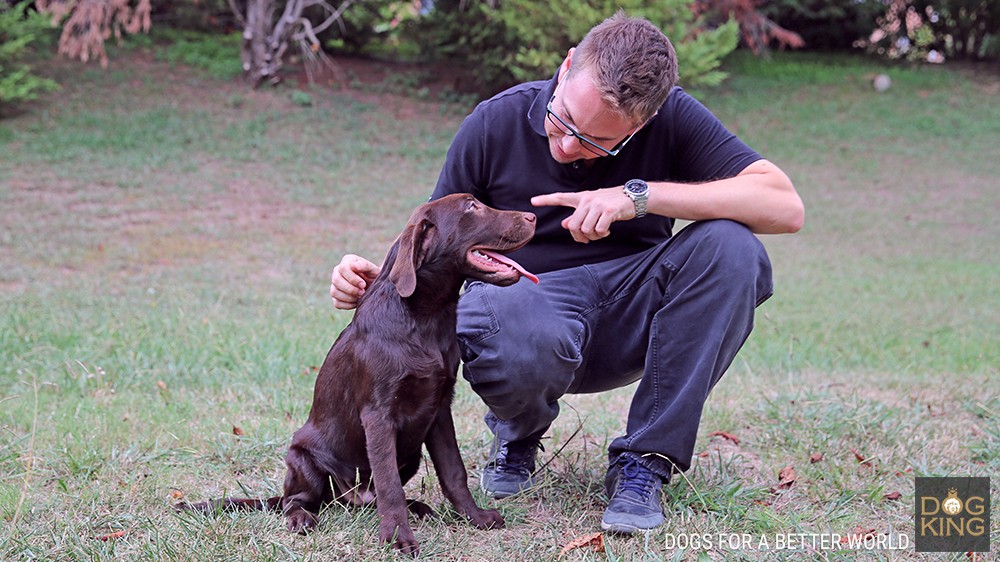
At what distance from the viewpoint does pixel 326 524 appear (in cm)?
289

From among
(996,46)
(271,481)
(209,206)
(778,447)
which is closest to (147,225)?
(209,206)

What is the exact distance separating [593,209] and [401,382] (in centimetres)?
83

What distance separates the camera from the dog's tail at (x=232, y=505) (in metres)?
2.90

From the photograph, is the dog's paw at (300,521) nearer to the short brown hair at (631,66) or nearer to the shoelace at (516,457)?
the shoelace at (516,457)

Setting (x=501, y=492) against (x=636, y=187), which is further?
(x=501, y=492)

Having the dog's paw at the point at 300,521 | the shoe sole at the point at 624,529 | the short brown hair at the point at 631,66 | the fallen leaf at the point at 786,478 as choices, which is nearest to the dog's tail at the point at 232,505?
the dog's paw at the point at 300,521

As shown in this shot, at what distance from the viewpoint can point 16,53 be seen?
13000 mm

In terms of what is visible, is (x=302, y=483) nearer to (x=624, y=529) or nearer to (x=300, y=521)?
(x=300, y=521)

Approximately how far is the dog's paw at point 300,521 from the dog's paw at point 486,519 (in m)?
0.50

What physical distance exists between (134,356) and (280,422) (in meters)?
1.58

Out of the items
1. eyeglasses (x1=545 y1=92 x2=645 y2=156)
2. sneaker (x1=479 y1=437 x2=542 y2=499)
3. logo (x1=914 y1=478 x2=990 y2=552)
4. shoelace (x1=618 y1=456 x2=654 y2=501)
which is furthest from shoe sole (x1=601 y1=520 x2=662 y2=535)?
eyeglasses (x1=545 y1=92 x2=645 y2=156)

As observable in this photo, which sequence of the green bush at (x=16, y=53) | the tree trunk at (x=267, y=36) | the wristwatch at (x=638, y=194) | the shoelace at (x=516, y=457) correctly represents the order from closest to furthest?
the wristwatch at (x=638, y=194) < the shoelace at (x=516, y=457) < the green bush at (x=16, y=53) < the tree trunk at (x=267, y=36)

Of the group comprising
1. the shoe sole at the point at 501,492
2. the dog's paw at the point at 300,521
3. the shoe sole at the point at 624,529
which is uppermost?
the dog's paw at the point at 300,521

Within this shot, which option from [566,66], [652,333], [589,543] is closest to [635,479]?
[589,543]
